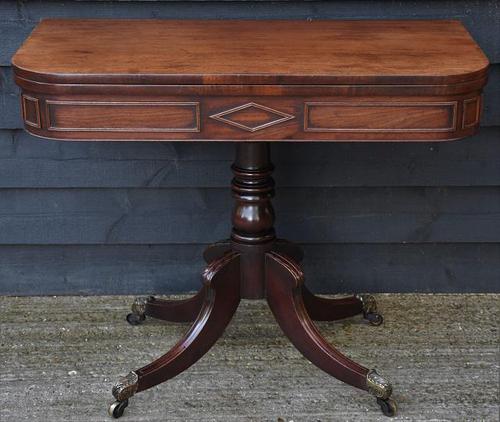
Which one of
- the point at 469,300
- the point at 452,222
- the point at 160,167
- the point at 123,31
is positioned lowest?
the point at 469,300

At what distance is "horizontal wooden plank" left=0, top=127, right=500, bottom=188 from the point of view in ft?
8.09

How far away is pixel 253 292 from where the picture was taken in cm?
220

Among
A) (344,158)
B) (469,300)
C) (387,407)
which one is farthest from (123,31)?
(469,300)

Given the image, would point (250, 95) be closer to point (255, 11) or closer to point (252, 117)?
point (252, 117)

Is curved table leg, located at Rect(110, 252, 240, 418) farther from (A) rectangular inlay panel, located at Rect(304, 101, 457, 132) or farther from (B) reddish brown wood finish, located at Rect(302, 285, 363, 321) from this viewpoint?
(A) rectangular inlay panel, located at Rect(304, 101, 457, 132)

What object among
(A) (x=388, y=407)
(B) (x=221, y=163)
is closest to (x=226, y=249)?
(B) (x=221, y=163)

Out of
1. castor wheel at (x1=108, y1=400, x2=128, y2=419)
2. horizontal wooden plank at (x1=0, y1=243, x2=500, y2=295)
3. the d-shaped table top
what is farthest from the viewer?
horizontal wooden plank at (x1=0, y1=243, x2=500, y2=295)

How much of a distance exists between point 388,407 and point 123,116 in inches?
36.8

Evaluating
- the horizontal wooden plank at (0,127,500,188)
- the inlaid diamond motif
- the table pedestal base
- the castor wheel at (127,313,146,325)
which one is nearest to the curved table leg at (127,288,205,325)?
the castor wheel at (127,313,146,325)

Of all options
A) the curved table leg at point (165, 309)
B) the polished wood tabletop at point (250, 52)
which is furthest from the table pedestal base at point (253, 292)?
the polished wood tabletop at point (250, 52)

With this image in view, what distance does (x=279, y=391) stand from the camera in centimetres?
217

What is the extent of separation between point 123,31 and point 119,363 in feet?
2.78

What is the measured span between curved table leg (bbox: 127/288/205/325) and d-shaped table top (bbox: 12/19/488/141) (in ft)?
2.31

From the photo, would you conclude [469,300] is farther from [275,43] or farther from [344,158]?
[275,43]
